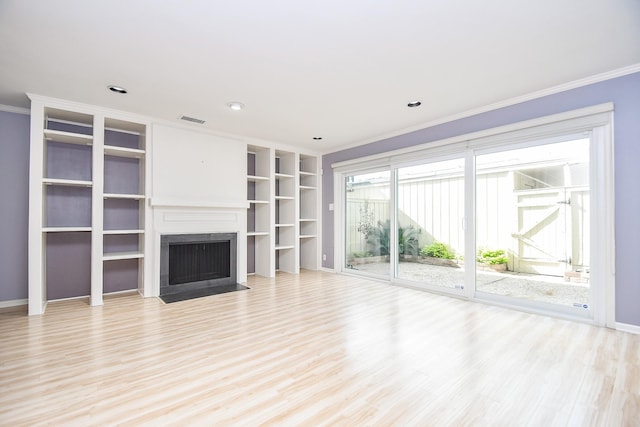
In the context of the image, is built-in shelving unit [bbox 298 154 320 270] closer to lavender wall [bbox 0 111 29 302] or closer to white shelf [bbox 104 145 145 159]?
white shelf [bbox 104 145 145 159]

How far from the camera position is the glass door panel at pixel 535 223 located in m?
3.21

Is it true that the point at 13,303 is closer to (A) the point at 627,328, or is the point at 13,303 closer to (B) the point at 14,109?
(B) the point at 14,109

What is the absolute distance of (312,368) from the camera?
213 centimetres

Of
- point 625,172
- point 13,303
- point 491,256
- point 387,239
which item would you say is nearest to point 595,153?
point 625,172

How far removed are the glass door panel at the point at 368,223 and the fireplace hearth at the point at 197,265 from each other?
219 centimetres

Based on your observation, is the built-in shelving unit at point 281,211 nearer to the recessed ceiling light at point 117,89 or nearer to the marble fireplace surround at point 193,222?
the marble fireplace surround at point 193,222

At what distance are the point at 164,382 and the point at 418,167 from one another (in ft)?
13.5

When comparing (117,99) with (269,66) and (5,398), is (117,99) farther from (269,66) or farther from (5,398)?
(5,398)

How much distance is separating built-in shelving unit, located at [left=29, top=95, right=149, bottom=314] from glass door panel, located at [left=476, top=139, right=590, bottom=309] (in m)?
4.57

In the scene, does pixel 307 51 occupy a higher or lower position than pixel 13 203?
higher

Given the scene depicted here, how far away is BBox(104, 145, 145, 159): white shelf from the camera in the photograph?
3865mm

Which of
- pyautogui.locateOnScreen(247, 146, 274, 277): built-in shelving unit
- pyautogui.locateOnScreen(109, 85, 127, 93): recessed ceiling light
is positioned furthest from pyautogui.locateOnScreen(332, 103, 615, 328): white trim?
pyautogui.locateOnScreen(109, 85, 127, 93): recessed ceiling light

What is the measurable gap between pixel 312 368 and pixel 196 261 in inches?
121

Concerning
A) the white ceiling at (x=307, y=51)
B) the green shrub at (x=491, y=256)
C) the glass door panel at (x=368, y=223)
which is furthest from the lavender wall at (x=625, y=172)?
the glass door panel at (x=368, y=223)
